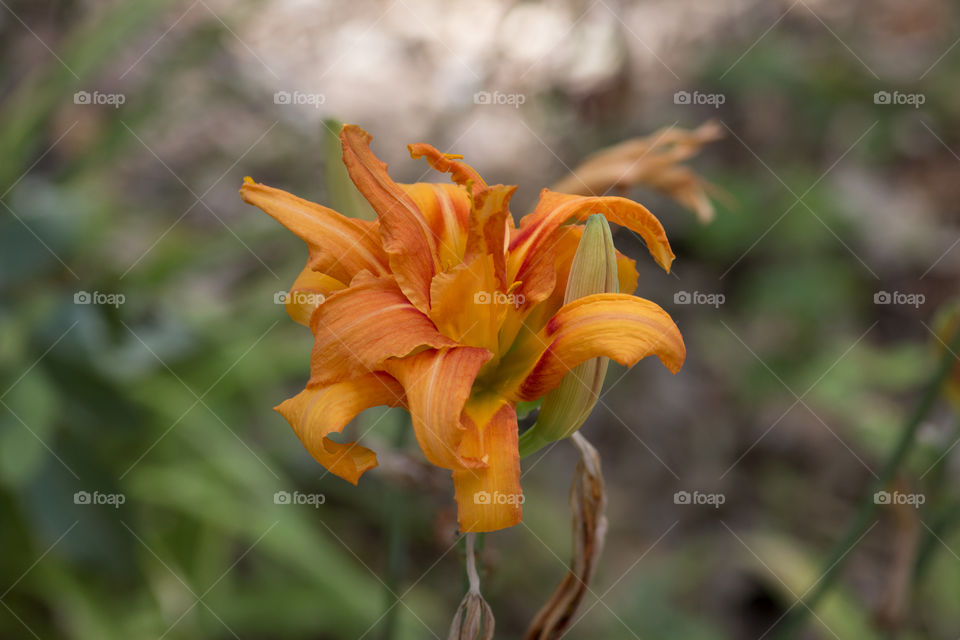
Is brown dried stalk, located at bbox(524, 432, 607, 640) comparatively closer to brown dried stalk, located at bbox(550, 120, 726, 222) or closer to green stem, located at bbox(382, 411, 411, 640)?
green stem, located at bbox(382, 411, 411, 640)

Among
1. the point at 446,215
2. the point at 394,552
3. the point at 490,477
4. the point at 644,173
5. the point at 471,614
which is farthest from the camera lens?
the point at 644,173

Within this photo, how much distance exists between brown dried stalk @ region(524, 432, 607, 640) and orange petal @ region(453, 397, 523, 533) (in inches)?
8.4

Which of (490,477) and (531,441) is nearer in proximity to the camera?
(490,477)

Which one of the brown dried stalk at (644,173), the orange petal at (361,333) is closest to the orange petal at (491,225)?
the orange petal at (361,333)

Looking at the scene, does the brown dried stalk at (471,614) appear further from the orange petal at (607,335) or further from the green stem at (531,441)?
the orange petal at (607,335)

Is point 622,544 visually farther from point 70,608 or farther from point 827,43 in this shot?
point 827,43

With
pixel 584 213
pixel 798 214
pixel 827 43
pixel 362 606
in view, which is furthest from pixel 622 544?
pixel 827 43

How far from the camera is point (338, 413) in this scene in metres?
0.87

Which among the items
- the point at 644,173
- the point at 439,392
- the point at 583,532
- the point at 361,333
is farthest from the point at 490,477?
the point at 644,173

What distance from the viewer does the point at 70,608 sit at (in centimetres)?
220

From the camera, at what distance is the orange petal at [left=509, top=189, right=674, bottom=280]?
0.96 metres

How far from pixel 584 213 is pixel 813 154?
3.18 meters

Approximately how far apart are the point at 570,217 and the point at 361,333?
32 centimetres

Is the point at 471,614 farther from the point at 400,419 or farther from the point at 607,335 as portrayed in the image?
the point at 400,419
